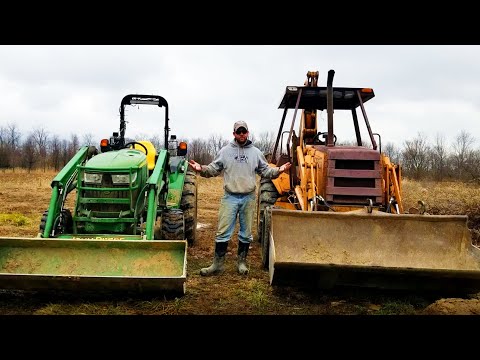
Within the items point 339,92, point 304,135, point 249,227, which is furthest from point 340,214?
point 304,135

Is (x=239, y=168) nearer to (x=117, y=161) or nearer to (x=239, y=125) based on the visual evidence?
(x=239, y=125)

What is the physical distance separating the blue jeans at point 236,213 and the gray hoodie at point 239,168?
0.33 feet

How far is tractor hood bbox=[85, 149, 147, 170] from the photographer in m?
5.92

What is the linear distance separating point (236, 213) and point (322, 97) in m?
2.61

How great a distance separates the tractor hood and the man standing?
2.54 ft

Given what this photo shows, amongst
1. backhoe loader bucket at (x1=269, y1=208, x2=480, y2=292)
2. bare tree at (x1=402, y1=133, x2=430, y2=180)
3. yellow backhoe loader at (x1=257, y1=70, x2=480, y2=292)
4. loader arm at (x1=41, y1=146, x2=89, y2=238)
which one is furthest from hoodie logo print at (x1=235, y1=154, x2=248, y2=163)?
bare tree at (x1=402, y1=133, x2=430, y2=180)

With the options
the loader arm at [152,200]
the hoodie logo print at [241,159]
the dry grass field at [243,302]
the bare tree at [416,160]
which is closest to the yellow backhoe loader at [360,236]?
the dry grass field at [243,302]

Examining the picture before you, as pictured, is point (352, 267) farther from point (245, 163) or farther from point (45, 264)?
point (45, 264)

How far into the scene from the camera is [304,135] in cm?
811

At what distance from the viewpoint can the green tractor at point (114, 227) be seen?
424 cm

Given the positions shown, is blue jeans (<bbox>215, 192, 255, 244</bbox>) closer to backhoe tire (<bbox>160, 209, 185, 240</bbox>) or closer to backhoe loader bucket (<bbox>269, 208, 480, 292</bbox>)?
backhoe tire (<bbox>160, 209, 185, 240</bbox>)

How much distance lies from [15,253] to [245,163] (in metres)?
2.84

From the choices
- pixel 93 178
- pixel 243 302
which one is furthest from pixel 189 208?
pixel 243 302

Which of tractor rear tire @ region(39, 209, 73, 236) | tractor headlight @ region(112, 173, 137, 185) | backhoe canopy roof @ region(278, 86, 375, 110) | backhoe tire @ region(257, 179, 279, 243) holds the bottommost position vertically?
tractor rear tire @ region(39, 209, 73, 236)
